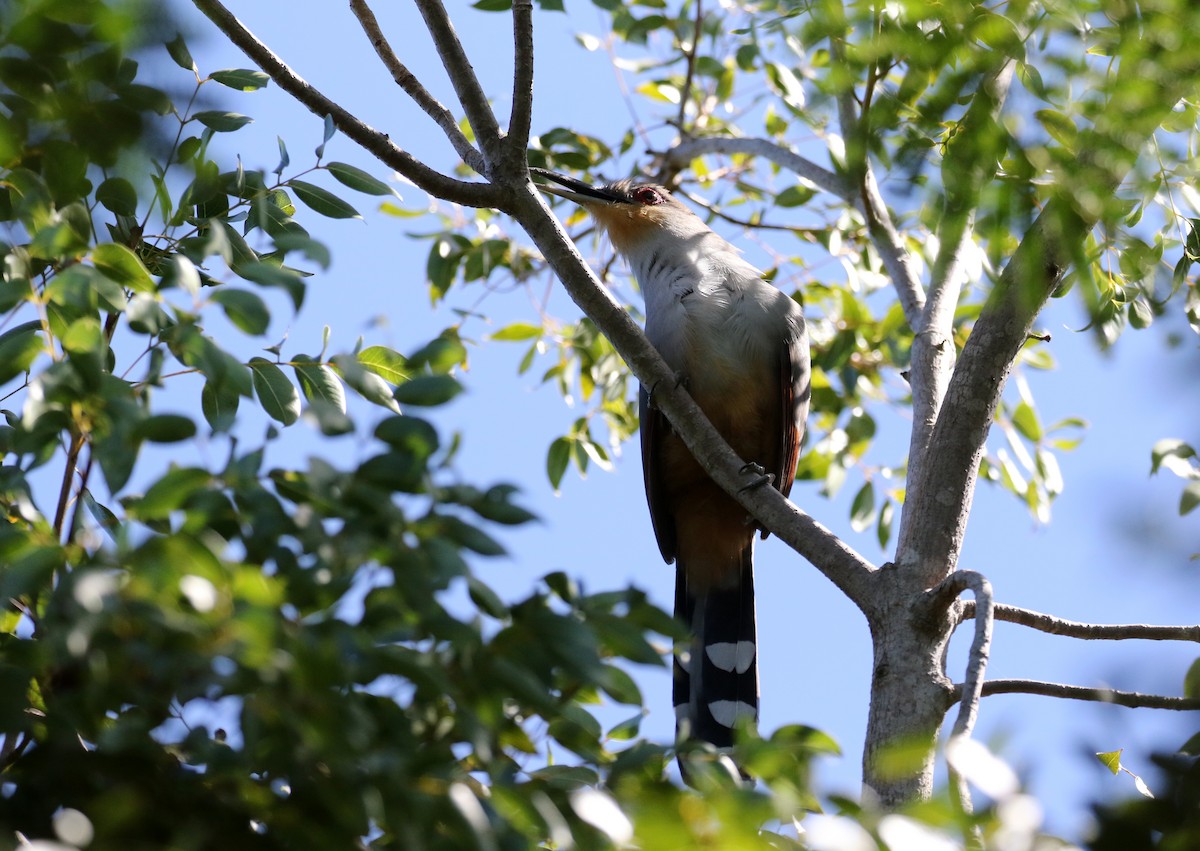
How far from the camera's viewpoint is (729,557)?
12.4 ft

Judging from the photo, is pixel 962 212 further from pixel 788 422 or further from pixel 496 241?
pixel 496 241

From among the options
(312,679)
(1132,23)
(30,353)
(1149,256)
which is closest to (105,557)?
(312,679)

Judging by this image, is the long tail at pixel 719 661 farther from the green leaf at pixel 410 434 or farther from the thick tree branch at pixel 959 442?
the green leaf at pixel 410 434

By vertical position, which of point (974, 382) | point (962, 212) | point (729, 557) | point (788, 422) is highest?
point (788, 422)

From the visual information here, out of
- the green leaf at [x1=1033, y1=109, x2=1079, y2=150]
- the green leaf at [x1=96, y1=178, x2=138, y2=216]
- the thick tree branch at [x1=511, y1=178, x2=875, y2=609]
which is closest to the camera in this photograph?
the green leaf at [x1=1033, y1=109, x2=1079, y2=150]

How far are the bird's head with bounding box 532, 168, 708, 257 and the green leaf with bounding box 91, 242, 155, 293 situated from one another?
9.17 feet

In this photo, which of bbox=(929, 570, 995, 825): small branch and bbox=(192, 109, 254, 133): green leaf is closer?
bbox=(929, 570, 995, 825): small branch

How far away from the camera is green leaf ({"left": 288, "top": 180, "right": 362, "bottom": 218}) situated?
204 cm

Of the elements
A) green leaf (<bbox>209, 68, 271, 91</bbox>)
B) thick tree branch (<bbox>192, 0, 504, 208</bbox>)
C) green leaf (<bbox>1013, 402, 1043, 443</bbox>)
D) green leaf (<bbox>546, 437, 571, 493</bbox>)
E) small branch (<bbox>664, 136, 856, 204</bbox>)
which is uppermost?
small branch (<bbox>664, 136, 856, 204</bbox>)

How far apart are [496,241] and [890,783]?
301cm

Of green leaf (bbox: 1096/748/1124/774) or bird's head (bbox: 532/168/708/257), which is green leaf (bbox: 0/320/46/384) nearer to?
green leaf (bbox: 1096/748/1124/774)

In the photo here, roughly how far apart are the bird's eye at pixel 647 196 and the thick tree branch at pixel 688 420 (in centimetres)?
164

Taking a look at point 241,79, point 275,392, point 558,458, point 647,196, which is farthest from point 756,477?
point 647,196

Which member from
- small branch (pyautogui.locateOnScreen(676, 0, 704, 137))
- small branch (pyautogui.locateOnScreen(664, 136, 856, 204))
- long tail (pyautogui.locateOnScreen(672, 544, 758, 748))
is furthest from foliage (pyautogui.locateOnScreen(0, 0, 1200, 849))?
small branch (pyautogui.locateOnScreen(676, 0, 704, 137))
